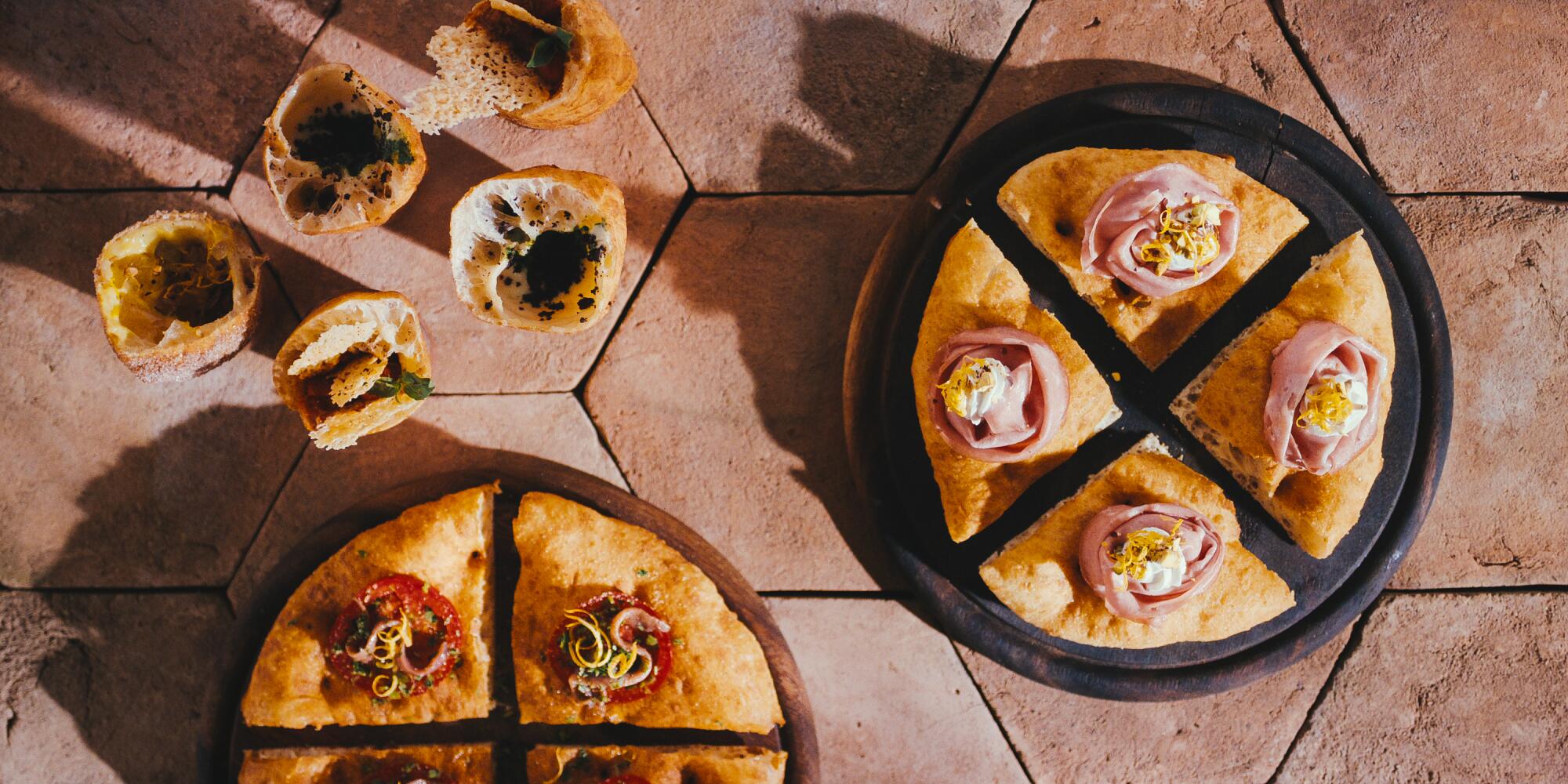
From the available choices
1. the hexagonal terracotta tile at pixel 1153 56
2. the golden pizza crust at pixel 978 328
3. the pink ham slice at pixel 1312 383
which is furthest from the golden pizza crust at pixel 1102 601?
the hexagonal terracotta tile at pixel 1153 56

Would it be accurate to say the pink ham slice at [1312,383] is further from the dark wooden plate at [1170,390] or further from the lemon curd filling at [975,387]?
the lemon curd filling at [975,387]

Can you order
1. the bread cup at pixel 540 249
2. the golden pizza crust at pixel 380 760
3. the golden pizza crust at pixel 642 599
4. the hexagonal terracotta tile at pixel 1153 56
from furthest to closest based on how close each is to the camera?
the hexagonal terracotta tile at pixel 1153 56
the golden pizza crust at pixel 380 760
the golden pizza crust at pixel 642 599
the bread cup at pixel 540 249

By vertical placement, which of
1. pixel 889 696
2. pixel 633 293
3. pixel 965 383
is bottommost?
pixel 889 696

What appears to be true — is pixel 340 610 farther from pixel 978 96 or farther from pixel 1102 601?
pixel 978 96

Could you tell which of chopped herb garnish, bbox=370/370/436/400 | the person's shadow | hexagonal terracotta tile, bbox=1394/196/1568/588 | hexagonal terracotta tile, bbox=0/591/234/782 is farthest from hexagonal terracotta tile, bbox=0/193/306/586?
hexagonal terracotta tile, bbox=1394/196/1568/588

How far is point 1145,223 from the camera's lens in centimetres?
331

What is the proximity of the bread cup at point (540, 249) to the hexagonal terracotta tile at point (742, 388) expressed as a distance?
1.76ft

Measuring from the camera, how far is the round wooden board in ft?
12.4

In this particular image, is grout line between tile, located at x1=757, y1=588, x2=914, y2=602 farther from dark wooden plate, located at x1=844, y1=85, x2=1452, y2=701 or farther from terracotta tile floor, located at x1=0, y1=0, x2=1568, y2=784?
dark wooden plate, located at x1=844, y1=85, x2=1452, y2=701

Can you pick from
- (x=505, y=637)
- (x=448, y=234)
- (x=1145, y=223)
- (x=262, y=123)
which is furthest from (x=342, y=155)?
(x=1145, y=223)

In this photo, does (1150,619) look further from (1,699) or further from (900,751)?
(1,699)

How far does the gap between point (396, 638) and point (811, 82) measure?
3271mm

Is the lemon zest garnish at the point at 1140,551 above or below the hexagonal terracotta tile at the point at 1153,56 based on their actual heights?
below

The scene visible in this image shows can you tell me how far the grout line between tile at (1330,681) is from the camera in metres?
4.07
